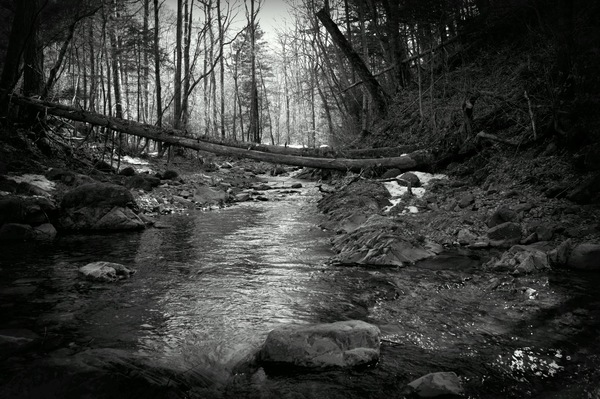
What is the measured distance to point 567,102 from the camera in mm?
6988

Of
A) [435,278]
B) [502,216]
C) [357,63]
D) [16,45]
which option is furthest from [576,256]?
[16,45]

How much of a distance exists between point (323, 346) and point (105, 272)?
354 cm

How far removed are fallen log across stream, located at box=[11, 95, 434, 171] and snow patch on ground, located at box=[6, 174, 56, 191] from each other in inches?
102

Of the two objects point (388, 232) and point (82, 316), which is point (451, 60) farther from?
point (82, 316)

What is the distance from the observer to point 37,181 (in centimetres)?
904

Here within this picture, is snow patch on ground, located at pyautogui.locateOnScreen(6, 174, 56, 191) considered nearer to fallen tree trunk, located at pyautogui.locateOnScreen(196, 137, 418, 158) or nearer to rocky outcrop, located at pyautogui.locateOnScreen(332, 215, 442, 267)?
fallen tree trunk, located at pyautogui.locateOnScreen(196, 137, 418, 158)

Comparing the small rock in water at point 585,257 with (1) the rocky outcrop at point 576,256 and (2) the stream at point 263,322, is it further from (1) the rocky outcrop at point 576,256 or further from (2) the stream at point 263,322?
(2) the stream at point 263,322

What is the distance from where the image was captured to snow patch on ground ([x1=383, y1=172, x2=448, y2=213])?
8.74m

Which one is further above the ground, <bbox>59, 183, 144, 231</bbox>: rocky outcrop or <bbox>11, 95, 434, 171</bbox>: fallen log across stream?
<bbox>11, 95, 434, 171</bbox>: fallen log across stream

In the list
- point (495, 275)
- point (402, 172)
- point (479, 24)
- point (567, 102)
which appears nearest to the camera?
point (495, 275)

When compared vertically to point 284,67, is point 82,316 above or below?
below

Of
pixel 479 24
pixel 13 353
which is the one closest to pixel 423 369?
pixel 13 353

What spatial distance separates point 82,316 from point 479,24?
1521 centimetres

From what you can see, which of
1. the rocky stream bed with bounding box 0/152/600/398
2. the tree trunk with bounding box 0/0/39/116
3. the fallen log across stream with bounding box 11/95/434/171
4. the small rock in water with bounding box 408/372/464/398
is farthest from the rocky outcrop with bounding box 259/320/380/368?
the tree trunk with bounding box 0/0/39/116
